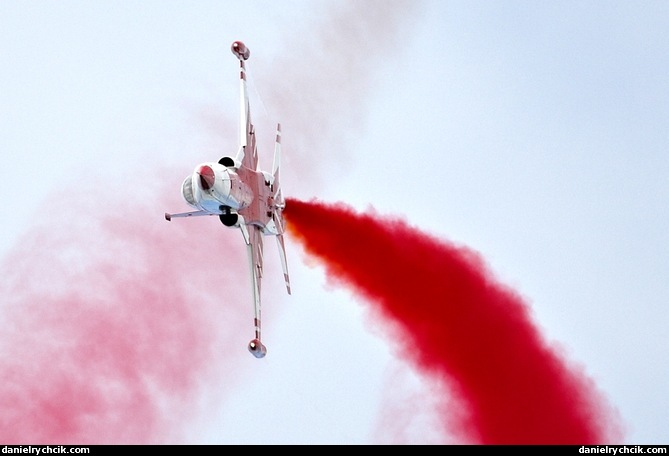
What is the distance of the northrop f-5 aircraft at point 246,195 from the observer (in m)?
43.2

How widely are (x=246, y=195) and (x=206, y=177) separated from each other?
289 cm

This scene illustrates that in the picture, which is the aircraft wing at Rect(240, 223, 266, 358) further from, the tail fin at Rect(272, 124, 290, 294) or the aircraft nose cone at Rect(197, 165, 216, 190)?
the aircraft nose cone at Rect(197, 165, 216, 190)

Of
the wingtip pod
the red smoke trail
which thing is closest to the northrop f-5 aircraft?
the wingtip pod

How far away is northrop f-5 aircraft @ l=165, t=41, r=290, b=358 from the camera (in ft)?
142

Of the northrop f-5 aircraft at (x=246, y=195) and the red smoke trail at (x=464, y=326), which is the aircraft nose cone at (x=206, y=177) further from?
the red smoke trail at (x=464, y=326)

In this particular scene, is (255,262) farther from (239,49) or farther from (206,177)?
(239,49)

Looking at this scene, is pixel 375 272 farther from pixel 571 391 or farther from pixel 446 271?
pixel 571 391

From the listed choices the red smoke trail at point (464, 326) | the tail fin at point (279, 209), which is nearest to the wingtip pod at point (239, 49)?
the tail fin at point (279, 209)

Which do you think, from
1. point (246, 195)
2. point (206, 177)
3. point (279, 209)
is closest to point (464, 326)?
point (279, 209)

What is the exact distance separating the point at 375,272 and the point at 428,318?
271 cm

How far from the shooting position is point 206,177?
1687 inches

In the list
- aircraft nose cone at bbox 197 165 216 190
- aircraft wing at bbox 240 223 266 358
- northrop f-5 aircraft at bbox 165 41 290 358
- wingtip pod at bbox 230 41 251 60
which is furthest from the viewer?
wingtip pod at bbox 230 41 251 60
